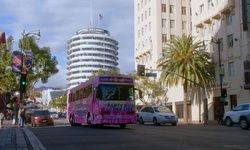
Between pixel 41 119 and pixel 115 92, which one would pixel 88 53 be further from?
pixel 115 92

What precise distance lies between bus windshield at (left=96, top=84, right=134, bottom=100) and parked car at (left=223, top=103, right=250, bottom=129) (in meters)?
8.12

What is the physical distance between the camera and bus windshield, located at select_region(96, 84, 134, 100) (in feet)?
73.9

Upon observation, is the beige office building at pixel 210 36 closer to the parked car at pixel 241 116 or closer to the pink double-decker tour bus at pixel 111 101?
the parked car at pixel 241 116

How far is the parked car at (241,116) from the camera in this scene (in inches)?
952

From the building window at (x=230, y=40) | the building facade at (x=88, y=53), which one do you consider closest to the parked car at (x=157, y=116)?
the building window at (x=230, y=40)

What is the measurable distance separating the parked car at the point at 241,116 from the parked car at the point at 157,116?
4891 millimetres

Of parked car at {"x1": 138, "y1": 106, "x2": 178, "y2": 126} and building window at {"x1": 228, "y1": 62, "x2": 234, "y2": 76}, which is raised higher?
building window at {"x1": 228, "y1": 62, "x2": 234, "y2": 76}

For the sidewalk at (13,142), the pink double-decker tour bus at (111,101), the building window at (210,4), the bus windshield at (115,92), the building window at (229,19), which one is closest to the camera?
the sidewalk at (13,142)

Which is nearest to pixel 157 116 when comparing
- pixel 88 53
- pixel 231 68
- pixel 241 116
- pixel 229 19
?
pixel 241 116

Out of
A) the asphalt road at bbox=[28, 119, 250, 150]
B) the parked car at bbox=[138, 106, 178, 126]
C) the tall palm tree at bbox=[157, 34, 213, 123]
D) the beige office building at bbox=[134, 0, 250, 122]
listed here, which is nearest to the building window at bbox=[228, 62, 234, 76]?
the beige office building at bbox=[134, 0, 250, 122]

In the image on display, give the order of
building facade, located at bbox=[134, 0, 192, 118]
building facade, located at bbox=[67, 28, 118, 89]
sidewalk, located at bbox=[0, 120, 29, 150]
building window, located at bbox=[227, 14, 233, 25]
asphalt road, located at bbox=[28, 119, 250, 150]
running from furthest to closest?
building facade, located at bbox=[67, 28, 118, 89] < building facade, located at bbox=[134, 0, 192, 118] < building window, located at bbox=[227, 14, 233, 25] < sidewalk, located at bbox=[0, 120, 29, 150] < asphalt road, located at bbox=[28, 119, 250, 150]

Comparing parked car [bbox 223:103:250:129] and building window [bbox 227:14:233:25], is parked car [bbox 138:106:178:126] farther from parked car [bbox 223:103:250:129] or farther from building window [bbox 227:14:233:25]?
building window [bbox 227:14:233:25]

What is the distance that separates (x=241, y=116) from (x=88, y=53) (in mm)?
130942

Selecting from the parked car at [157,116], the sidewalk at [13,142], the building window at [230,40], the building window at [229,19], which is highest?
the building window at [229,19]
